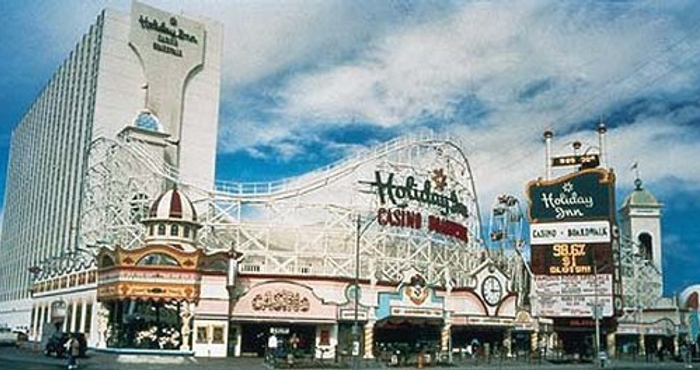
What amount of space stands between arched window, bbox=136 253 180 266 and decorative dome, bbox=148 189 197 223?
4.48 meters

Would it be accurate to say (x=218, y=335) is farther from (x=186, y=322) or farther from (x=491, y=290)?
(x=491, y=290)

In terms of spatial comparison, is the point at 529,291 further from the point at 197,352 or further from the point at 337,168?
the point at 197,352

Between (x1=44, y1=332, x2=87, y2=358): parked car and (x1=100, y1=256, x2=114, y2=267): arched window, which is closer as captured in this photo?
(x1=44, y1=332, x2=87, y2=358): parked car

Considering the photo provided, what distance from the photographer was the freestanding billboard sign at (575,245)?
7038cm

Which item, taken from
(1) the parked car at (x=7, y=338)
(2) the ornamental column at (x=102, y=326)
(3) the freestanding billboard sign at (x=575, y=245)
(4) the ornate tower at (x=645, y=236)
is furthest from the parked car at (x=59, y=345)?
(4) the ornate tower at (x=645, y=236)

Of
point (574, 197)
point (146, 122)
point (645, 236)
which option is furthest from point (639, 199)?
point (146, 122)

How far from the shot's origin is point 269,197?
2598 inches

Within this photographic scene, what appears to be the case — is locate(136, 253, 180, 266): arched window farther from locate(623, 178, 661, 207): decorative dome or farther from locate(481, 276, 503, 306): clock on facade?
locate(623, 178, 661, 207): decorative dome

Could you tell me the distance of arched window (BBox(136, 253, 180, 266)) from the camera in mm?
50969

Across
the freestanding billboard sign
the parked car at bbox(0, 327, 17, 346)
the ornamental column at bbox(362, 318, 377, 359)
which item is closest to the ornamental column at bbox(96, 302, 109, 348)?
the parked car at bbox(0, 327, 17, 346)

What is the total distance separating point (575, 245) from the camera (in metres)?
71.9

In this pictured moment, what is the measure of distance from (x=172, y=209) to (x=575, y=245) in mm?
39395

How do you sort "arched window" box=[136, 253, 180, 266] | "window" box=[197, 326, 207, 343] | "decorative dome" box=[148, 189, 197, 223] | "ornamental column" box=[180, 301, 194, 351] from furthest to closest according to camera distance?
1. "decorative dome" box=[148, 189, 197, 223]
2. "window" box=[197, 326, 207, 343]
3. "ornamental column" box=[180, 301, 194, 351]
4. "arched window" box=[136, 253, 180, 266]

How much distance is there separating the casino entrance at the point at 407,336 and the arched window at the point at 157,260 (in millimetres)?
17689
